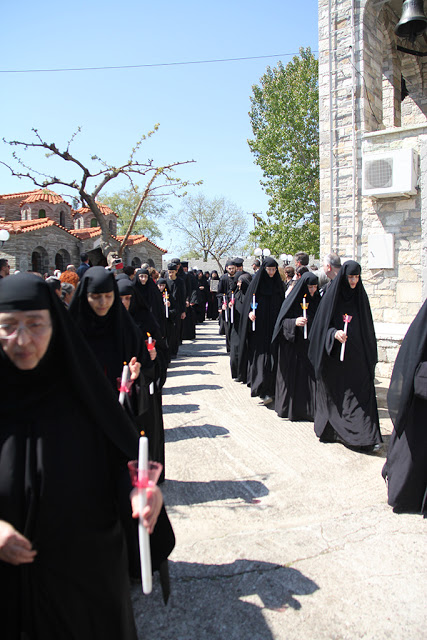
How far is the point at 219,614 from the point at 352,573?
88 centimetres

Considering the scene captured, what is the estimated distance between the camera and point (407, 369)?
368cm

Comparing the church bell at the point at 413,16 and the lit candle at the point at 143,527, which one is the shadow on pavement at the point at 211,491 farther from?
the church bell at the point at 413,16

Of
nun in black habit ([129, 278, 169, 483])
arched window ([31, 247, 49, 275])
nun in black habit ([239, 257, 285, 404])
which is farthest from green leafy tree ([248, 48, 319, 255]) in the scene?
nun in black habit ([129, 278, 169, 483])

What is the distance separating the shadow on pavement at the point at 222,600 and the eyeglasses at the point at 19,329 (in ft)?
5.92

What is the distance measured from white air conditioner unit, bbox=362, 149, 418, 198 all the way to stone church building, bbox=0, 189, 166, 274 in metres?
10.0

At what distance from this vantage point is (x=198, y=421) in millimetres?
6570

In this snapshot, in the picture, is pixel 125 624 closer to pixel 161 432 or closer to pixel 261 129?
pixel 161 432

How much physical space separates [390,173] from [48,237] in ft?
74.8

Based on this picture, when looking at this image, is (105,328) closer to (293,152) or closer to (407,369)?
(407,369)

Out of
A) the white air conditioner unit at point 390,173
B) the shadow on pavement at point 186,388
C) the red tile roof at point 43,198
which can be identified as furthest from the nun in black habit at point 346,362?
the red tile roof at point 43,198

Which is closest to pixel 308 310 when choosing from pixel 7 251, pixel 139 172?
pixel 139 172

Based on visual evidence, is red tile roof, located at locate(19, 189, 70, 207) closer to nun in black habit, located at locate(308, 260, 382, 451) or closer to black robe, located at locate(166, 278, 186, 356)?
black robe, located at locate(166, 278, 186, 356)

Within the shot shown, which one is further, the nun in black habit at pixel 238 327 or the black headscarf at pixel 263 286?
the nun in black habit at pixel 238 327

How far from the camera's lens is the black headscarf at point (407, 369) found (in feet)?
11.9
